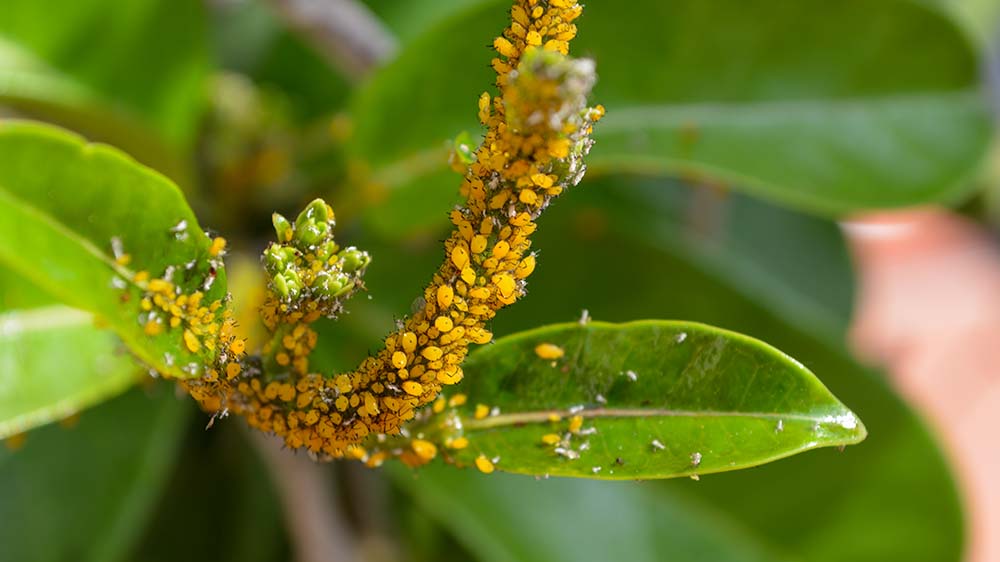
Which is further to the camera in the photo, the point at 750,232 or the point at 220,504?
the point at 750,232

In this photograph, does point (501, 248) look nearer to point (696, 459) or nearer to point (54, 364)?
point (696, 459)

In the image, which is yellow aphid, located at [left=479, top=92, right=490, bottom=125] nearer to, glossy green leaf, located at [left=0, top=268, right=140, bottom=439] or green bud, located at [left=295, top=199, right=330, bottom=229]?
green bud, located at [left=295, top=199, right=330, bottom=229]

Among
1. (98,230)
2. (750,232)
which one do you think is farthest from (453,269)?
(750,232)

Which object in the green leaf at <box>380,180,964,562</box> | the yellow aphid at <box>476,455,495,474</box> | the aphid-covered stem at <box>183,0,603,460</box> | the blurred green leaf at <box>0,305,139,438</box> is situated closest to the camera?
the aphid-covered stem at <box>183,0,603,460</box>

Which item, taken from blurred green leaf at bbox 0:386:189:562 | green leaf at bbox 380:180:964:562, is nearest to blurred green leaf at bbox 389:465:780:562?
green leaf at bbox 380:180:964:562

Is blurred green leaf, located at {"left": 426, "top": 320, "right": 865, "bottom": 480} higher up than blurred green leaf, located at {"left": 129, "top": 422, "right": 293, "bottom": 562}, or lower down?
higher up
